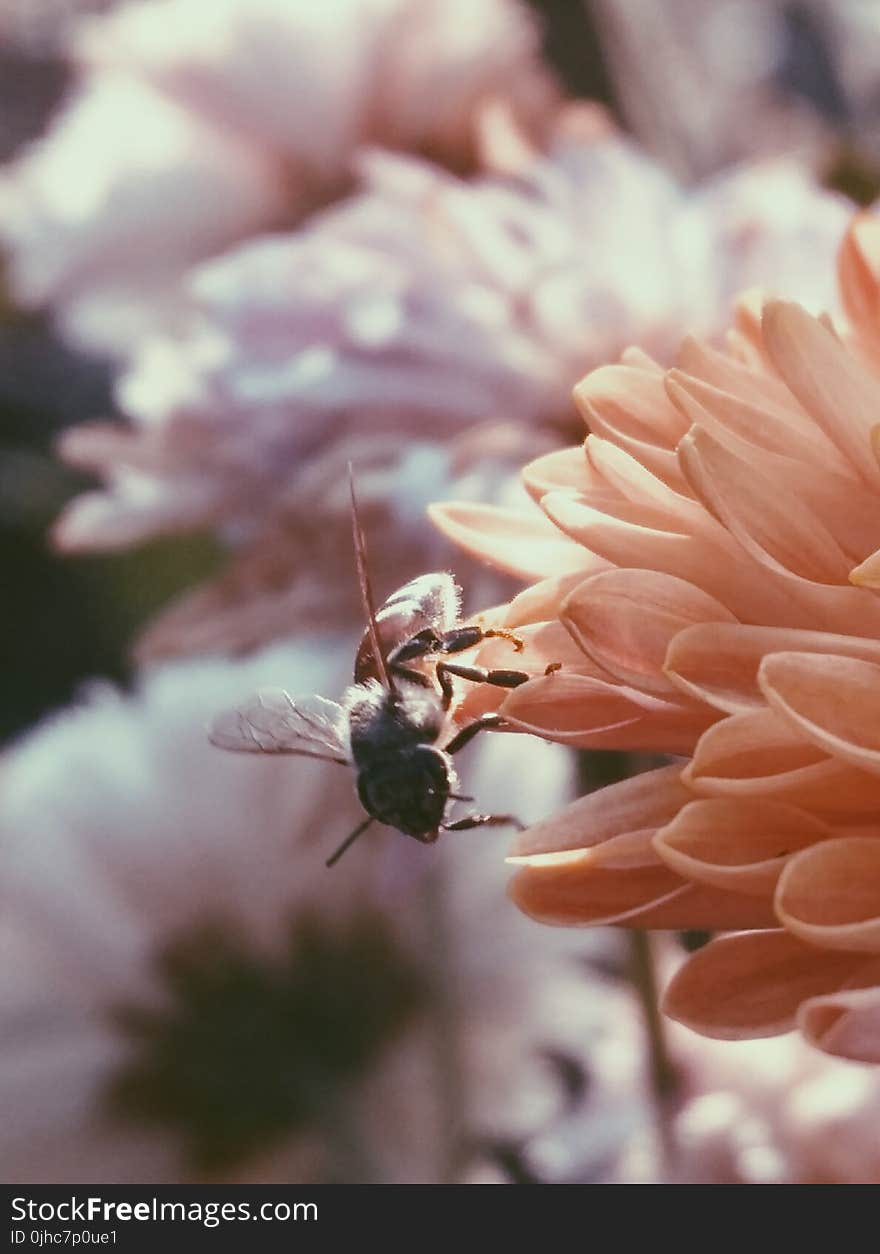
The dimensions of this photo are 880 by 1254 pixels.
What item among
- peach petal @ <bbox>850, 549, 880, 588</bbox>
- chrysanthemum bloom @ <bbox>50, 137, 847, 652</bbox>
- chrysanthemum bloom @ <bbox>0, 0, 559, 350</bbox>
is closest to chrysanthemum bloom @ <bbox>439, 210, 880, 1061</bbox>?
peach petal @ <bbox>850, 549, 880, 588</bbox>

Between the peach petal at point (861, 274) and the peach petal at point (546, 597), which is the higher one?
the peach petal at point (861, 274)

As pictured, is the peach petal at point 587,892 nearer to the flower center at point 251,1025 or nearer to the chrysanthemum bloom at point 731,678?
the chrysanthemum bloom at point 731,678

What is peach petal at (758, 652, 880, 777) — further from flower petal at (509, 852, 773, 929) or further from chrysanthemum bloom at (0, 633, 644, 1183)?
chrysanthemum bloom at (0, 633, 644, 1183)

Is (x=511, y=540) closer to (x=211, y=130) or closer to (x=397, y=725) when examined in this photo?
(x=397, y=725)

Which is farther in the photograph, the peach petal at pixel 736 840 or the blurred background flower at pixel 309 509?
the blurred background flower at pixel 309 509

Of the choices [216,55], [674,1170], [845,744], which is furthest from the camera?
[216,55]

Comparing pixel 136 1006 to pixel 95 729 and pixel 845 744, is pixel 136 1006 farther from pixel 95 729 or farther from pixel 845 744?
pixel 845 744

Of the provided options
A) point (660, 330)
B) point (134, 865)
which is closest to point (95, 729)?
point (134, 865)

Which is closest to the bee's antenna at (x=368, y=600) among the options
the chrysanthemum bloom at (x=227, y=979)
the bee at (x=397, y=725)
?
the bee at (x=397, y=725)
